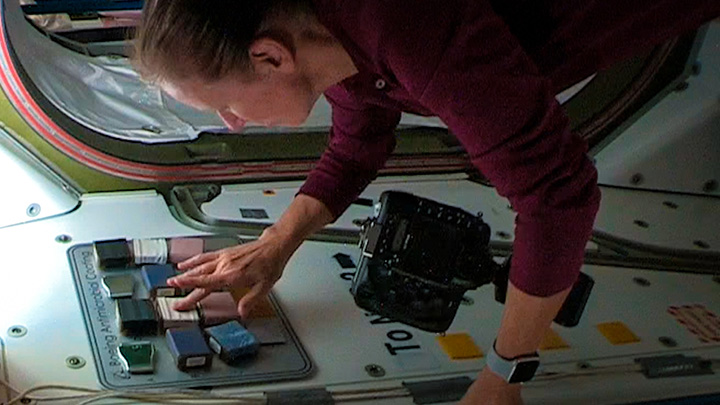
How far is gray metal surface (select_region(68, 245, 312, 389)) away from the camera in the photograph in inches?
80.7

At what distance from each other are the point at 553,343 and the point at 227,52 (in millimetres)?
1133

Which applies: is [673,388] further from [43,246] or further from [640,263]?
[43,246]

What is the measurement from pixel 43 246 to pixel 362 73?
1.12 metres

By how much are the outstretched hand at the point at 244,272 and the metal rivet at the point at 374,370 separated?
0.27 m

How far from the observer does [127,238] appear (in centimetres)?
262

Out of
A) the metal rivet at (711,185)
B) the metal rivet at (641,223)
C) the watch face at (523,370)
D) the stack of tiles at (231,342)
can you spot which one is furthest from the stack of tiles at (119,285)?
the metal rivet at (711,185)

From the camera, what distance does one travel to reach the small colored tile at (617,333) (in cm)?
243

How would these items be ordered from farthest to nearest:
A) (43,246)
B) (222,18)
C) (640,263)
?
(640,263), (43,246), (222,18)

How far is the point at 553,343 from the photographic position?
2.37 metres

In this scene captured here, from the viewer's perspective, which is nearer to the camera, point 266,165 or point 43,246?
point 43,246

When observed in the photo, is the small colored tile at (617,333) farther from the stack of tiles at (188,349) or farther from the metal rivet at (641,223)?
the stack of tiles at (188,349)

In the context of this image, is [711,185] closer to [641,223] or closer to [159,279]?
[641,223]

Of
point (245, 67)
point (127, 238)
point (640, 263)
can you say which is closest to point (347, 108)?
point (245, 67)

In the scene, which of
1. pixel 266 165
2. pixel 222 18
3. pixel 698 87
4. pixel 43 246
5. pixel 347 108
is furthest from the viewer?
pixel 698 87
